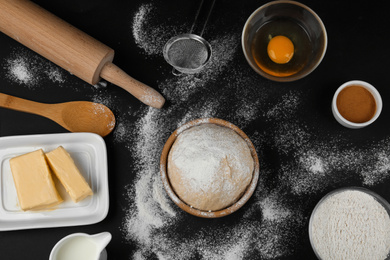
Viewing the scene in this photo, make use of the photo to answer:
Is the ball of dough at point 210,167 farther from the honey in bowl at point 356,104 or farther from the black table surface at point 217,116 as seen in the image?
the honey in bowl at point 356,104

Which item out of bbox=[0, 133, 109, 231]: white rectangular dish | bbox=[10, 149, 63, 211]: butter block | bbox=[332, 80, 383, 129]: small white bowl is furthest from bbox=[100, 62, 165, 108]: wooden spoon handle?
bbox=[332, 80, 383, 129]: small white bowl

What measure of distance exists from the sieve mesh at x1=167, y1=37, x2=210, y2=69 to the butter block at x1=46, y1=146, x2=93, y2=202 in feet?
1.81

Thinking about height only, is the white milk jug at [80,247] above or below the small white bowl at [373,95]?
below

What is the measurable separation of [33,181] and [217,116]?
0.73 metres

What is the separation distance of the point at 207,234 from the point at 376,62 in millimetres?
969

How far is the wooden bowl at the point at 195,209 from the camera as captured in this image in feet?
4.35

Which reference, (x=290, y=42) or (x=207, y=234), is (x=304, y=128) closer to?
(x=290, y=42)

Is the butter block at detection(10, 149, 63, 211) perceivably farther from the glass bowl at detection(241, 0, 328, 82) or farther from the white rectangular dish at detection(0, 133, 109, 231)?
the glass bowl at detection(241, 0, 328, 82)

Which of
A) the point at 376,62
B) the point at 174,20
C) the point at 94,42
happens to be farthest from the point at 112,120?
the point at 376,62

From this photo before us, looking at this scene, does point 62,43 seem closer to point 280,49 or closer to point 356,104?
point 280,49

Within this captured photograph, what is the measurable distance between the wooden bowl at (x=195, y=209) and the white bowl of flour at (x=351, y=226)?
0.28 metres

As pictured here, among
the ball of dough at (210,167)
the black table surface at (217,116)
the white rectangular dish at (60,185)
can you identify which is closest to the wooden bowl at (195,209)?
the ball of dough at (210,167)

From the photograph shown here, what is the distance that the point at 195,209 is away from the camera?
1.33 metres

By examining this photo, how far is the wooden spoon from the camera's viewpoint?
4.80 feet
